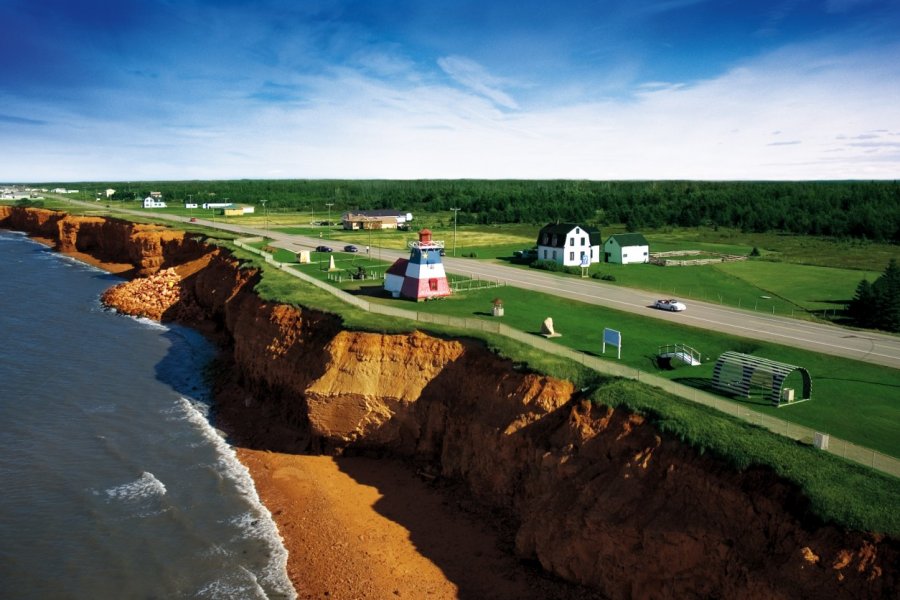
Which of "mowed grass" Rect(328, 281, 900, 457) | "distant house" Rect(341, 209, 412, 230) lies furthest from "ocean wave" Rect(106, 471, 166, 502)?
"distant house" Rect(341, 209, 412, 230)

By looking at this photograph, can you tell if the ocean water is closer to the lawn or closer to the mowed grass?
the lawn

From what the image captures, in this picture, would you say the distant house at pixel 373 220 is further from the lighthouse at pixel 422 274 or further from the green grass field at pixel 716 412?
the green grass field at pixel 716 412

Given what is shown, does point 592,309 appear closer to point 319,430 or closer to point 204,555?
point 319,430

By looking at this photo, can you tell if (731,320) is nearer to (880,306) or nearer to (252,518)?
(880,306)

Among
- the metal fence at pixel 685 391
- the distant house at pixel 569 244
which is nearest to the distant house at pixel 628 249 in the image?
the distant house at pixel 569 244

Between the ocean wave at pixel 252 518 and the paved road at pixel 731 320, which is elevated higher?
the paved road at pixel 731 320

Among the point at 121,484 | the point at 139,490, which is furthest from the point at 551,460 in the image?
the point at 121,484

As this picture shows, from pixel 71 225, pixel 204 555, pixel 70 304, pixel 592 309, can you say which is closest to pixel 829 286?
pixel 592 309
